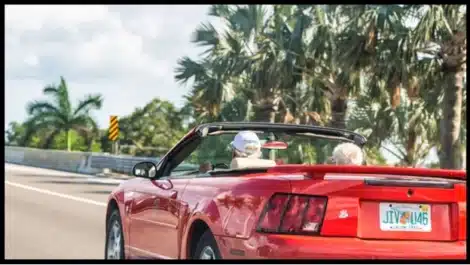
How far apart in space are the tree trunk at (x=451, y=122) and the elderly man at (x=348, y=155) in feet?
53.5

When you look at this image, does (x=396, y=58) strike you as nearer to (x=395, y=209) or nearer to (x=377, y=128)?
(x=377, y=128)

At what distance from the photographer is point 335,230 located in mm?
6297

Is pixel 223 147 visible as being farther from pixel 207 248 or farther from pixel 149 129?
pixel 149 129

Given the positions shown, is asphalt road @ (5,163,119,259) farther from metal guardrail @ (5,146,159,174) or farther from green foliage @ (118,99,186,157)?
green foliage @ (118,99,186,157)

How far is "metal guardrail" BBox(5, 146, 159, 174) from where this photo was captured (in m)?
38.8

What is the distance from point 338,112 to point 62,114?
30.7 m

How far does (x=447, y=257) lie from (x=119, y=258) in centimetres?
324

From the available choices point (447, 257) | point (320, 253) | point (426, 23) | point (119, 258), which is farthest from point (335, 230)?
point (426, 23)

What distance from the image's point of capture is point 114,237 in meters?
9.08

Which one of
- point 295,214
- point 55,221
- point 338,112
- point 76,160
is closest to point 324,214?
point 295,214

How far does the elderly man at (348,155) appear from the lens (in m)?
7.97

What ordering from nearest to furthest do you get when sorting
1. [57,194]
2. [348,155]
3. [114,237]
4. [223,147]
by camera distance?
[348,155] < [223,147] < [114,237] < [57,194]

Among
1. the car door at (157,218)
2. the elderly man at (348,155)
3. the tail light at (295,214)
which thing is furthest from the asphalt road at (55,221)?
the tail light at (295,214)

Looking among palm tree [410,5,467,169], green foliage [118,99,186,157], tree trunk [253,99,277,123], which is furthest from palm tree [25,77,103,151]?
palm tree [410,5,467,169]
